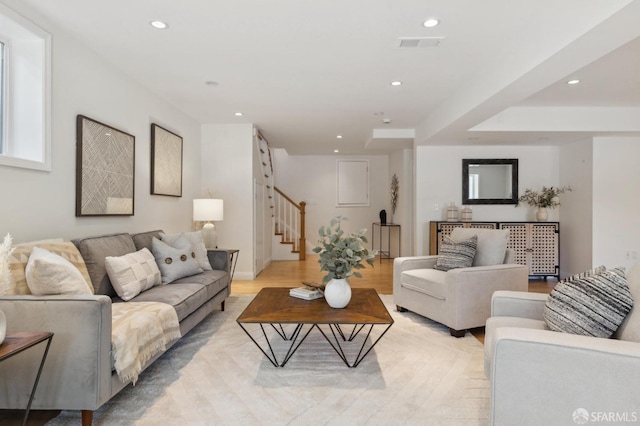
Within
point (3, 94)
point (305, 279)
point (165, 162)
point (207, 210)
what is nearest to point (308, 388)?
point (3, 94)

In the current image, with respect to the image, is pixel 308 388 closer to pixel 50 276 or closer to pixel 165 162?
pixel 50 276

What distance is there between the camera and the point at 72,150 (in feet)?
9.30

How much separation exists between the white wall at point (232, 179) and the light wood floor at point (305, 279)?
1.54 ft

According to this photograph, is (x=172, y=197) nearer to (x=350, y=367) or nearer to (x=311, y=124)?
(x=311, y=124)

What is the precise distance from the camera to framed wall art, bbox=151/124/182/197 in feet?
13.4

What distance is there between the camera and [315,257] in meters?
8.30

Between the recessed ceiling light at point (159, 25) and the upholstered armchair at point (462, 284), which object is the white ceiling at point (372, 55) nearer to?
the recessed ceiling light at point (159, 25)

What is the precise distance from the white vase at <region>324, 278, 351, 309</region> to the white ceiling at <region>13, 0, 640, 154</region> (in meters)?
1.86

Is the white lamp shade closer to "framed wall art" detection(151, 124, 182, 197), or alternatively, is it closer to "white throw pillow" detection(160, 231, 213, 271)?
"framed wall art" detection(151, 124, 182, 197)

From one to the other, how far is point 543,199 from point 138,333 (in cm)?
597

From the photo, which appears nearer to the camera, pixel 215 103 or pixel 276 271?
pixel 215 103

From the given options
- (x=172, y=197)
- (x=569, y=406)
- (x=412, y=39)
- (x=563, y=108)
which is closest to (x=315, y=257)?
(x=172, y=197)

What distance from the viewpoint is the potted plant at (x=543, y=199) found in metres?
5.73

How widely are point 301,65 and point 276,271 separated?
4.04 metres
